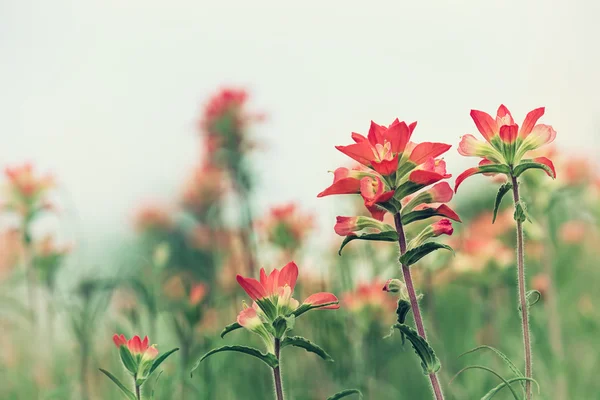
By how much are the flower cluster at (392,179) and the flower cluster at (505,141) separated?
2.5 inches

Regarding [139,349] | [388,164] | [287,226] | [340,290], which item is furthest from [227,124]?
[388,164]

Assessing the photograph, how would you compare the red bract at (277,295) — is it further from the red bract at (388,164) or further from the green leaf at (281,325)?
the red bract at (388,164)

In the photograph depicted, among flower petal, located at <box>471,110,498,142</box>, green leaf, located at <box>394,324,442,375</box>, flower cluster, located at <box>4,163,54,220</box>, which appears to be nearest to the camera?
green leaf, located at <box>394,324,442,375</box>

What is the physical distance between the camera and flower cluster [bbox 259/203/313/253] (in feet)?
6.46

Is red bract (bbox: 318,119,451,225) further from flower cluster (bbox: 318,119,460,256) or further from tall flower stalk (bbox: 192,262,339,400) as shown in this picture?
tall flower stalk (bbox: 192,262,339,400)

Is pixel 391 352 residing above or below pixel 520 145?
below

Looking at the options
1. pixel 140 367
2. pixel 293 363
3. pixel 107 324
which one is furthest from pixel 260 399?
pixel 140 367

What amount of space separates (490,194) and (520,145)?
11.0ft

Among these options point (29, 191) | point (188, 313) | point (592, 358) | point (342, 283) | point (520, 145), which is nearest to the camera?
point (520, 145)

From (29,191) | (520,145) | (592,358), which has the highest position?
(29,191)

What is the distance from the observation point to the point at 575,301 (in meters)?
2.85

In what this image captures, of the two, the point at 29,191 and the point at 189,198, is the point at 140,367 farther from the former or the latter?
the point at 189,198

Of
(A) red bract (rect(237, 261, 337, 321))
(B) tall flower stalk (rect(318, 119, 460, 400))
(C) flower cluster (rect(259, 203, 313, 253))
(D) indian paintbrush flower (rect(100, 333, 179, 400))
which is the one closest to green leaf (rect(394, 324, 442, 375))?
(B) tall flower stalk (rect(318, 119, 460, 400))

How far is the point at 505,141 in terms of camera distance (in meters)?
0.83
